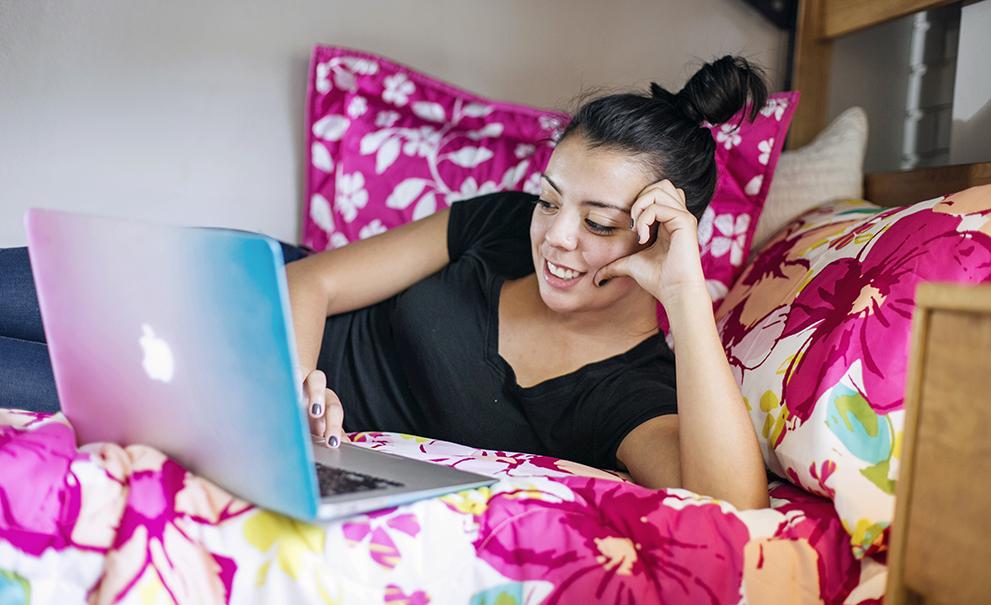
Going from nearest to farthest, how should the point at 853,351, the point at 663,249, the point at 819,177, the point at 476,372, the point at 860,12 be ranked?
1. the point at 853,351
2. the point at 663,249
3. the point at 476,372
4. the point at 819,177
5. the point at 860,12

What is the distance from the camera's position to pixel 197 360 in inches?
29.0

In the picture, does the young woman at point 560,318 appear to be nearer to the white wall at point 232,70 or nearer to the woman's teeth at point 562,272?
the woman's teeth at point 562,272

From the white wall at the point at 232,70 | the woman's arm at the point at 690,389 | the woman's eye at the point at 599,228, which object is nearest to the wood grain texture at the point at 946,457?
the woman's arm at the point at 690,389

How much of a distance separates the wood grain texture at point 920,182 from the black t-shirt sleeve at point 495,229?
0.63 metres

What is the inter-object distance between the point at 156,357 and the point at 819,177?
4.09 ft

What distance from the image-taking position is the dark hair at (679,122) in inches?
48.4

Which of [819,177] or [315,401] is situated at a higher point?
[819,177]

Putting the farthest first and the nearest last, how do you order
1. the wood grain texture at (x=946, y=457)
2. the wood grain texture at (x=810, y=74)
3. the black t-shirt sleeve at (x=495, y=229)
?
the wood grain texture at (x=810, y=74), the black t-shirt sleeve at (x=495, y=229), the wood grain texture at (x=946, y=457)

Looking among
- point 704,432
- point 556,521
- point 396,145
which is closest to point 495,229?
point 396,145

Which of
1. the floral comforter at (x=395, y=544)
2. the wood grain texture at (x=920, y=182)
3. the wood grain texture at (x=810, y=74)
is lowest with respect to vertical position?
the floral comforter at (x=395, y=544)

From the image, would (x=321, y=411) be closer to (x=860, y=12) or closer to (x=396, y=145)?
(x=396, y=145)

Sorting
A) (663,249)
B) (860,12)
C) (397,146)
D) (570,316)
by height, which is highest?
(860,12)

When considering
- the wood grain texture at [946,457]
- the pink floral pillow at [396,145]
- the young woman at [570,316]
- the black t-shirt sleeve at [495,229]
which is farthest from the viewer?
the pink floral pillow at [396,145]

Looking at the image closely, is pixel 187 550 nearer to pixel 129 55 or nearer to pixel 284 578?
pixel 284 578
